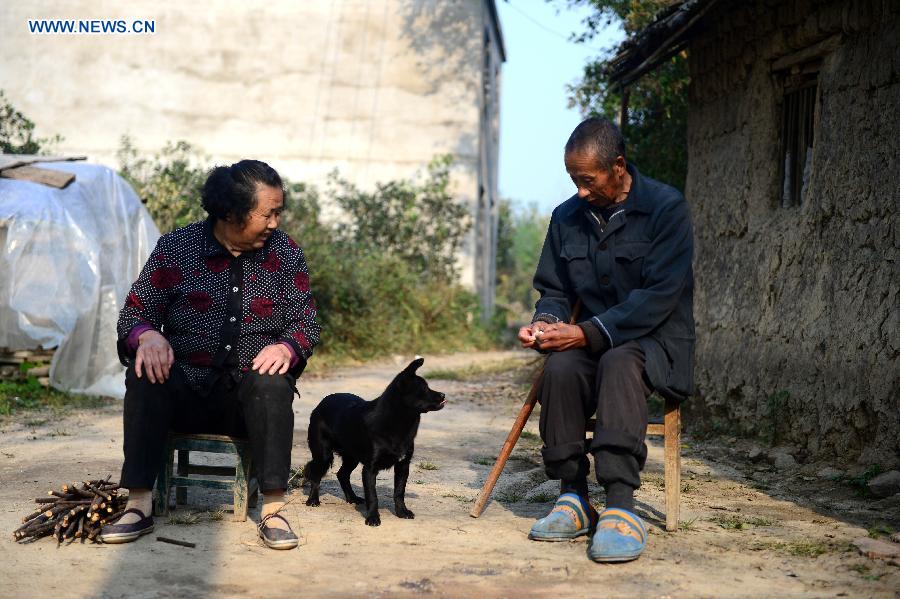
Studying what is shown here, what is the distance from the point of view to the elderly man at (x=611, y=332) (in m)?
3.76

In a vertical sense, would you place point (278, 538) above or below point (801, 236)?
below

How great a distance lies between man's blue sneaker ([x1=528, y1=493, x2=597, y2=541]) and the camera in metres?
3.85

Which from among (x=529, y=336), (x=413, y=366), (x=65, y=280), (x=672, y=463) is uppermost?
(x=65, y=280)

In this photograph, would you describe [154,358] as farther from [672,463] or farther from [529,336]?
[672,463]

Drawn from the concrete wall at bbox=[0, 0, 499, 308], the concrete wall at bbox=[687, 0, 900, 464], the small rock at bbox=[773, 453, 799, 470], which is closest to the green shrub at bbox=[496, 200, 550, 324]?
the concrete wall at bbox=[0, 0, 499, 308]

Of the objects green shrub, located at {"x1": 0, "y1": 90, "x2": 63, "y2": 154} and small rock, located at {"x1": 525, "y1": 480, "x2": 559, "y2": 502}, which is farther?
green shrub, located at {"x1": 0, "y1": 90, "x2": 63, "y2": 154}

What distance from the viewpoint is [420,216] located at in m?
15.8

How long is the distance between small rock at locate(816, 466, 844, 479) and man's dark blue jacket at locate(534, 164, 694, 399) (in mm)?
1676

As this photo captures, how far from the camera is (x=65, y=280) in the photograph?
835 cm

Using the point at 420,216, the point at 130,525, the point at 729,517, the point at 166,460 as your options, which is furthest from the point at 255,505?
the point at 420,216

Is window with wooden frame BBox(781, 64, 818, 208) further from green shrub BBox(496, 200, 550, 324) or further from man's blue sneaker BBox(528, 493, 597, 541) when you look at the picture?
green shrub BBox(496, 200, 550, 324)

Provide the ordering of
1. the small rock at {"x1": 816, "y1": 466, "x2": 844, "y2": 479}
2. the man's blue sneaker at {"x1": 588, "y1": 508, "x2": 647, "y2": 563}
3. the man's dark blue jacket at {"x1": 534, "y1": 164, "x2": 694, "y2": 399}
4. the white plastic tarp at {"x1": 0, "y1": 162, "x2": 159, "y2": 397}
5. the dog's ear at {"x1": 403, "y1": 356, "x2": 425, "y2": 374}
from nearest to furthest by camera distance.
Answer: the man's blue sneaker at {"x1": 588, "y1": 508, "x2": 647, "y2": 563}
the man's dark blue jacket at {"x1": 534, "y1": 164, "x2": 694, "y2": 399}
the dog's ear at {"x1": 403, "y1": 356, "x2": 425, "y2": 374}
the small rock at {"x1": 816, "y1": 466, "x2": 844, "y2": 479}
the white plastic tarp at {"x1": 0, "y1": 162, "x2": 159, "y2": 397}

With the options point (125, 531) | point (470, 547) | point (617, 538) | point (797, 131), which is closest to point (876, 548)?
point (617, 538)

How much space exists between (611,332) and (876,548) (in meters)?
1.23
